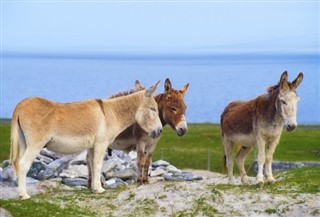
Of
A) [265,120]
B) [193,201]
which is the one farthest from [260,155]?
[193,201]

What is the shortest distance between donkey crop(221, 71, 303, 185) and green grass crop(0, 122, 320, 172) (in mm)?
26301

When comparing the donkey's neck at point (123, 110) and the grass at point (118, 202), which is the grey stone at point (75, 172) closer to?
the grass at point (118, 202)

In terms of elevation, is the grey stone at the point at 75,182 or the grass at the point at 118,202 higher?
the grass at the point at 118,202

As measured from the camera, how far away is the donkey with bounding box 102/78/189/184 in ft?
58.6

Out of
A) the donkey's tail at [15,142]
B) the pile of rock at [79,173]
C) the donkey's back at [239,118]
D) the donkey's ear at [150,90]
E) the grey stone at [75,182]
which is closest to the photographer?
the donkey's tail at [15,142]

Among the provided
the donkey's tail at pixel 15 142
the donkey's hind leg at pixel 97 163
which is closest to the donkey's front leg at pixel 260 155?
the donkey's hind leg at pixel 97 163

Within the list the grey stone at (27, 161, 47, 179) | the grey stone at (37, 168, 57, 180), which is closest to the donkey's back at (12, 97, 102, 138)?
the grey stone at (37, 168, 57, 180)

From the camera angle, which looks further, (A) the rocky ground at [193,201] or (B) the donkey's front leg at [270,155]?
(B) the donkey's front leg at [270,155]

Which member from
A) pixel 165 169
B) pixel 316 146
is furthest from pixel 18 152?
pixel 316 146

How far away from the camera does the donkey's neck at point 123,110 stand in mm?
17344

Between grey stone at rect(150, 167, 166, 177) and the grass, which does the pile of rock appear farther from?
the grass

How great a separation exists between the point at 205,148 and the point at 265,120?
36.6 meters

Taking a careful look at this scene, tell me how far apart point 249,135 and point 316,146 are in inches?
1521

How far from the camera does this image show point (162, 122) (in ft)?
61.5
